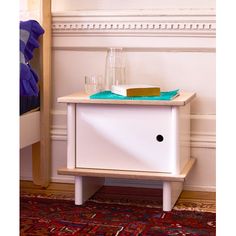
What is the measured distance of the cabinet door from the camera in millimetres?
1809

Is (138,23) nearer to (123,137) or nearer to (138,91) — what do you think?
(138,91)

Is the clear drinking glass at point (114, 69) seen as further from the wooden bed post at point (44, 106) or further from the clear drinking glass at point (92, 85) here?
the wooden bed post at point (44, 106)

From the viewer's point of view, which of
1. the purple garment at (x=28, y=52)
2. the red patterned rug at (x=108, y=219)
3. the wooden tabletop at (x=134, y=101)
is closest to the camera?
the red patterned rug at (x=108, y=219)

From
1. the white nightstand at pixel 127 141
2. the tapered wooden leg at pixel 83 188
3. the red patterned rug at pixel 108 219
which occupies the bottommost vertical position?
the red patterned rug at pixel 108 219

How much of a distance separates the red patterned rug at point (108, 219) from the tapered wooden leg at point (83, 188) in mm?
25

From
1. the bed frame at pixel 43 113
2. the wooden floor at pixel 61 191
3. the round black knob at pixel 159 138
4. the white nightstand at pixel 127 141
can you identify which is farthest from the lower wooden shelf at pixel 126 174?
the bed frame at pixel 43 113

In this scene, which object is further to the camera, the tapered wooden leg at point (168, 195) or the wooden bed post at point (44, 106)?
the wooden bed post at point (44, 106)

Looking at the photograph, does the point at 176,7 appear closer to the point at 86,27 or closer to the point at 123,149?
the point at 86,27

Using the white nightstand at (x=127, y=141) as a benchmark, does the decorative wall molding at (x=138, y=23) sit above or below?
above

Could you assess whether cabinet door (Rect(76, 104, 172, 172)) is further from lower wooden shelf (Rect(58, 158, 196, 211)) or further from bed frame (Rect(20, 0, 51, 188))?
bed frame (Rect(20, 0, 51, 188))

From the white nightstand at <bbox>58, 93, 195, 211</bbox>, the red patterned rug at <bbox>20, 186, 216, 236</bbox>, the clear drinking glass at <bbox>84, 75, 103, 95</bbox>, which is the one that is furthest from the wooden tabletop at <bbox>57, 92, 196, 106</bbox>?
the red patterned rug at <bbox>20, 186, 216, 236</bbox>

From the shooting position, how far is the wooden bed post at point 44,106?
7.08 ft
